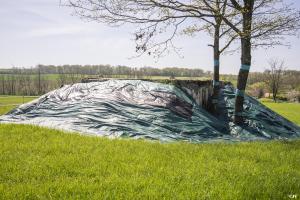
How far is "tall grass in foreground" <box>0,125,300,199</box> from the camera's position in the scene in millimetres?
4543

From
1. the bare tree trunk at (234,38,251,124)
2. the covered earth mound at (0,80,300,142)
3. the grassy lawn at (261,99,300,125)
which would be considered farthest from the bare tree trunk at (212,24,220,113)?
the grassy lawn at (261,99,300,125)

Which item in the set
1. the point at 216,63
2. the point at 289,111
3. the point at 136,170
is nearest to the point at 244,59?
the point at 216,63

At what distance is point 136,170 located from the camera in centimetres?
563

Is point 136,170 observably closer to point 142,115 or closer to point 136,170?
point 136,170

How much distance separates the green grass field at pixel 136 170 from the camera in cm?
454

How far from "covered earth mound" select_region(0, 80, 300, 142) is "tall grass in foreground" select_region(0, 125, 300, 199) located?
260 cm

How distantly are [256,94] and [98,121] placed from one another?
98.1m

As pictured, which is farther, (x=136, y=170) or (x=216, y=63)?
(x=216, y=63)

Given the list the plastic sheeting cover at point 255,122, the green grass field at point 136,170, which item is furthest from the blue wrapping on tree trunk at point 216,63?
the green grass field at point 136,170

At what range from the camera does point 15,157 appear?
6008 millimetres

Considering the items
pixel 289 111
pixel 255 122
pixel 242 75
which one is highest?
pixel 242 75

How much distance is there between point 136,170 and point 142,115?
253 inches

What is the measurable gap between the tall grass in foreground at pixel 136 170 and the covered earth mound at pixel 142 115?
8.52 feet

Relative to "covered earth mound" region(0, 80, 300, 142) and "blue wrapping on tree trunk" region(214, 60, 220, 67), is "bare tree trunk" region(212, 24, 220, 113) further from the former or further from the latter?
"covered earth mound" region(0, 80, 300, 142)
